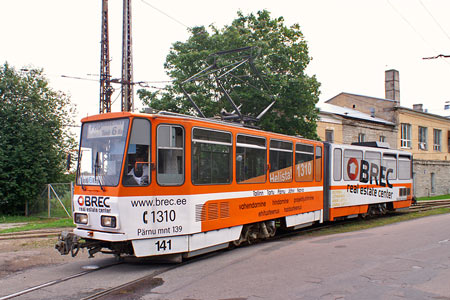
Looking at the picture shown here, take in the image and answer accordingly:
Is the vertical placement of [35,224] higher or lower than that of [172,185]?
lower

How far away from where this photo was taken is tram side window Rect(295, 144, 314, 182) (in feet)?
41.7

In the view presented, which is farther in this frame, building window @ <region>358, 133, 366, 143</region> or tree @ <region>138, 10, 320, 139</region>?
building window @ <region>358, 133, 366, 143</region>

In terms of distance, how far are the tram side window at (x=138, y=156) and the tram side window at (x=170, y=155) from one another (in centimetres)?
25

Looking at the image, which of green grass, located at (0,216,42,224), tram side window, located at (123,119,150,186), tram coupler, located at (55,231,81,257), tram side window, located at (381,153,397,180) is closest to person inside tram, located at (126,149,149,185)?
tram side window, located at (123,119,150,186)

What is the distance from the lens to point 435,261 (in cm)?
854

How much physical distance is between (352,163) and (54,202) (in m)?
13.9

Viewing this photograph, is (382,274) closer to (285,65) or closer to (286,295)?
(286,295)

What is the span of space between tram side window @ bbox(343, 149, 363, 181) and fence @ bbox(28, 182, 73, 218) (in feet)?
39.0

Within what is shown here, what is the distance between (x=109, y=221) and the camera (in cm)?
795

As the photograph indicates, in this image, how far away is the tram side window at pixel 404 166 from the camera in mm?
18734

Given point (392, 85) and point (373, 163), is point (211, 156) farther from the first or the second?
point (392, 85)

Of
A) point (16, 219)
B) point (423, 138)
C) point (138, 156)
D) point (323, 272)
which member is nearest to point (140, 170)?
point (138, 156)

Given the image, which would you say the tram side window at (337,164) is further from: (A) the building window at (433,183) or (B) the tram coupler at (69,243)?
(A) the building window at (433,183)

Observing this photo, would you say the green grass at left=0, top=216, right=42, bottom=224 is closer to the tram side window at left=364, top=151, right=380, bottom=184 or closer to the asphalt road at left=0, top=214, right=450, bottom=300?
the asphalt road at left=0, top=214, right=450, bottom=300
